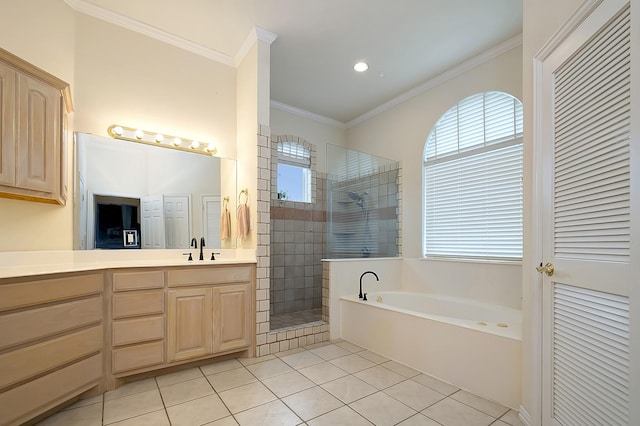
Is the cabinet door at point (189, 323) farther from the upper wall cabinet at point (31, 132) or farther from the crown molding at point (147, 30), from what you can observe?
the crown molding at point (147, 30)

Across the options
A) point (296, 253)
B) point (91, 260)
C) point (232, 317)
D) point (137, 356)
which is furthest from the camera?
point (296, 253)

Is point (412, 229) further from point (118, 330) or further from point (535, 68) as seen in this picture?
point (118, 330)

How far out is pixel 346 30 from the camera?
291 cm

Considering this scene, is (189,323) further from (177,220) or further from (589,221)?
(589,221)

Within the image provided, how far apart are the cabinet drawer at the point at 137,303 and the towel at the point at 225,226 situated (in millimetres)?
903

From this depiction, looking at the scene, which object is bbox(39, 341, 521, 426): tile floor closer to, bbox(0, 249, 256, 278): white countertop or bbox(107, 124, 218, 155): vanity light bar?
bbox(0, 249, 256, 278): white countertop

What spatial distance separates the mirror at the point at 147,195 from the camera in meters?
2.58

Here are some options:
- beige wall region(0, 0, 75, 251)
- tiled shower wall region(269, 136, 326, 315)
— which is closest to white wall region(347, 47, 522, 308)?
tiled shower wall region(269, 136, 326, 315)

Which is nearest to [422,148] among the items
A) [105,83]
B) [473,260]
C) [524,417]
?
[473,260]

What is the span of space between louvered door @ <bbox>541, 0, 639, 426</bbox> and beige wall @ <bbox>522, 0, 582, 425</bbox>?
0.08m

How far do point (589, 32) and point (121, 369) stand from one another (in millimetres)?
3365

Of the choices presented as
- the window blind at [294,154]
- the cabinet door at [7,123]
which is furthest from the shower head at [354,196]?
the cabinet door at [7,123]

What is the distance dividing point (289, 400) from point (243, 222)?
1572 millimetres

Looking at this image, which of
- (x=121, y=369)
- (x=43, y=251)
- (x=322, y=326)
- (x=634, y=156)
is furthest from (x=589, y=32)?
(x=43, y=251)
